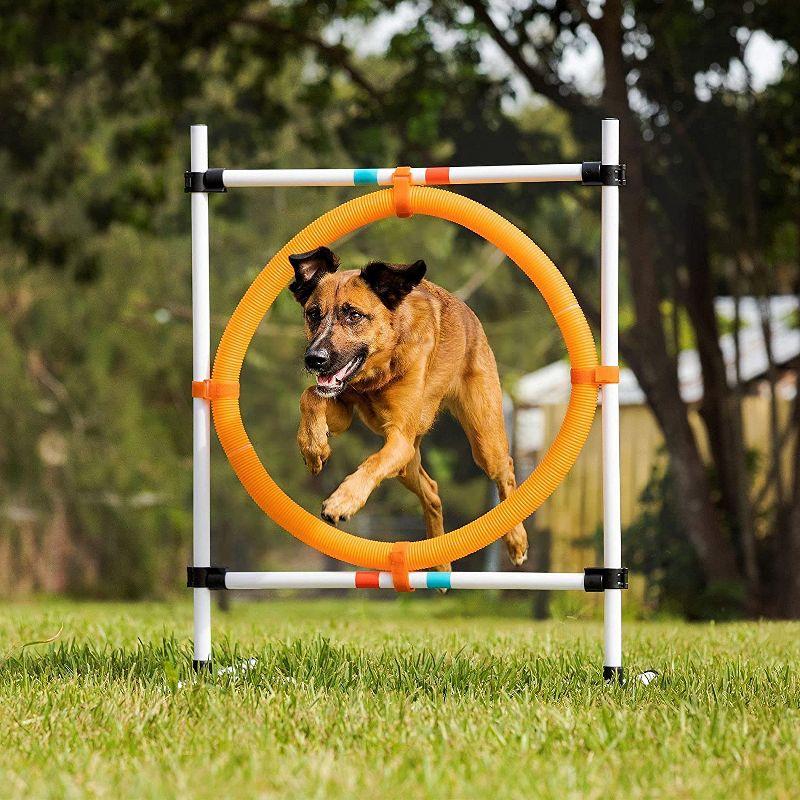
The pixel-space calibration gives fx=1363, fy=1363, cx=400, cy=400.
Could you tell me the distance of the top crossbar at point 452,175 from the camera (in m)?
4.29

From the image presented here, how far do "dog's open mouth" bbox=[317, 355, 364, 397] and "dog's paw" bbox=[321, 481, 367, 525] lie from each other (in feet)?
0.96

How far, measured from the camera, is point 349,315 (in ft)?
13.5

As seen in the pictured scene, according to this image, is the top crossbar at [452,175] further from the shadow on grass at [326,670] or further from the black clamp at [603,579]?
the shadow on grass at [326,670]

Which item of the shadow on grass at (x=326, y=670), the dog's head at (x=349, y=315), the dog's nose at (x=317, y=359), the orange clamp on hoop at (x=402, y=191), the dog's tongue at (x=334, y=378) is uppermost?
the orange clamp on hoop at (x=402, y=191)

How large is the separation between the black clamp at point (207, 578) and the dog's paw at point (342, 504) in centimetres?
66

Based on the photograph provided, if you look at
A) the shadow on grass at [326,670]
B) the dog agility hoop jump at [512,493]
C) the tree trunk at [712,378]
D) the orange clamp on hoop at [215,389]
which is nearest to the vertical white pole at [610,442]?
the dog agility hoop jump at [512,493]

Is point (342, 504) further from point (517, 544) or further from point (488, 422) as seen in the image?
point (517, 544)

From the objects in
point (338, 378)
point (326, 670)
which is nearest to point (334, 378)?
point (338, 378)

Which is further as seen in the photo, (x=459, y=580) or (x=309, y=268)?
(x=309, y=268)

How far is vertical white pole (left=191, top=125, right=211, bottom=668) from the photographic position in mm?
4406

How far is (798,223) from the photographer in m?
10.2

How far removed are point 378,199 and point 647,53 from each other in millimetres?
6174

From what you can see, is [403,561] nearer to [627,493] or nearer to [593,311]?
[593,311]

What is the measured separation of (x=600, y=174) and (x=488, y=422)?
34.8 inches
